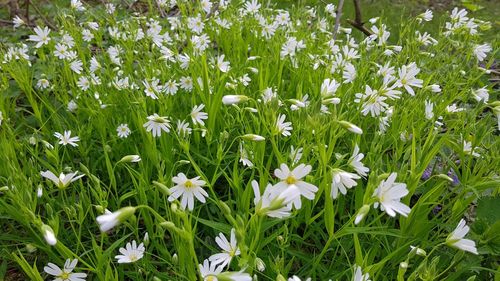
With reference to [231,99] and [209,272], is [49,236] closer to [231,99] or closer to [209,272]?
[209,272]

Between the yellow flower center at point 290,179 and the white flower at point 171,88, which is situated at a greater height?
the yellow flower center at point 290,179

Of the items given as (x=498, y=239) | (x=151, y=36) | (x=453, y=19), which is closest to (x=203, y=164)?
(x=151, y=36)

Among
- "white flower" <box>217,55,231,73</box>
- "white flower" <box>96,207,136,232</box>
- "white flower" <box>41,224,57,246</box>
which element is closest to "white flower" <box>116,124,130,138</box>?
"white flower" <box>217,55,231,73</box>

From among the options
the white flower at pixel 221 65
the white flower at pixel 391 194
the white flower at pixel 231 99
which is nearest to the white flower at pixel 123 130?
the white flower at pixel 221 65

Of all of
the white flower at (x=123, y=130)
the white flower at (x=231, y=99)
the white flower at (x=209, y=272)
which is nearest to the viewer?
the white flower at (x=209, y=272)

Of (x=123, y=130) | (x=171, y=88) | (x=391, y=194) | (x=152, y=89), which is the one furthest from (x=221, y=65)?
(x=391, y=194)

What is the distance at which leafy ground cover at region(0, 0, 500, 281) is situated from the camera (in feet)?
4.71

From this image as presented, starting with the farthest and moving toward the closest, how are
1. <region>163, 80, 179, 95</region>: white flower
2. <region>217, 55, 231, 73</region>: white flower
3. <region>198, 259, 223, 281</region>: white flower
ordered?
1. <region>217, 55, 231, 73</region>: white flower
2. <region>163, 80, 179, 95</region>: white flower
3. <region>198, 259, 223, 281</region>: white flower

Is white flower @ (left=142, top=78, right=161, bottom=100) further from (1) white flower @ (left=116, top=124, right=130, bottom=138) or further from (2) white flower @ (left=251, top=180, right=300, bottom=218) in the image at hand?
(2) white flower @ (left=251, top=180, right=300, bottom=218)

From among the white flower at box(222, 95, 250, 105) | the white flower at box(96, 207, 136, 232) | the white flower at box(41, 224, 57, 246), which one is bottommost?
the white flower at box(41, 224, 57, 246)

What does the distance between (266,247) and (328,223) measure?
39cm

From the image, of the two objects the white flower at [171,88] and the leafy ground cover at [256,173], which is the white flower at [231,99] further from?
the white flower at [171,88]

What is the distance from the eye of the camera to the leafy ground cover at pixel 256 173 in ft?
4.71

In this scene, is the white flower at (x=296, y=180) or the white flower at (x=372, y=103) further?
the white flower at (x=372, y=103)
